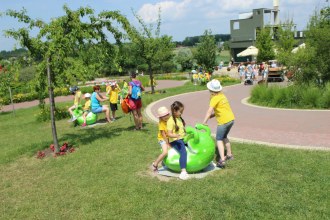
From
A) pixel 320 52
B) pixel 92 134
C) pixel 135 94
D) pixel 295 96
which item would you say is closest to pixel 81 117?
pixel 92 134

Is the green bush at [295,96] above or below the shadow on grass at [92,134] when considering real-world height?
above

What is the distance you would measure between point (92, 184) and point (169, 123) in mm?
1729

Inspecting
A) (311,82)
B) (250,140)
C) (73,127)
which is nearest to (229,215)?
(250,140)

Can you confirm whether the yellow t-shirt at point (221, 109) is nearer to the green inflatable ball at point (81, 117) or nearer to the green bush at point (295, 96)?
the green inflatable ball at point (81, 117)

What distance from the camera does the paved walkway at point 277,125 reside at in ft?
27.2

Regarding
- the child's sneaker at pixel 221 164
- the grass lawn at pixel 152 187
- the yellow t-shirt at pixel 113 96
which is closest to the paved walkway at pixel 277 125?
the grass lawn at pixel 152 187

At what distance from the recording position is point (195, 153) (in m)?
6.40

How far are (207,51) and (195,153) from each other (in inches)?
1111

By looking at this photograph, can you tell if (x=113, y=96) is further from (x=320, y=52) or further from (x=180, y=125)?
(x=320, y=52)

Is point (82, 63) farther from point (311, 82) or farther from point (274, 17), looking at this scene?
point (274, 17)

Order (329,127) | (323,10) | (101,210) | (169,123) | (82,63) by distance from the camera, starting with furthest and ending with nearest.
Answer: (323,10) → (329,127) → (82,63) → (169,123) → (101,210)

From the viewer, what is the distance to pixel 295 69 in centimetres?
1541

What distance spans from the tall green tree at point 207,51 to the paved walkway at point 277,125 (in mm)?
19514

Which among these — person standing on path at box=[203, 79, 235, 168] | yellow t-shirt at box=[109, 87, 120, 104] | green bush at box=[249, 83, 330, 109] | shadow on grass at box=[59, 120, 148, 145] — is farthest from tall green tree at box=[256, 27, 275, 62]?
person standing on path at box=[203, 79, 235, 168]
